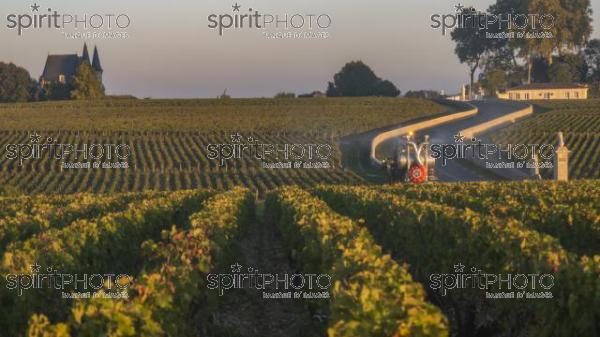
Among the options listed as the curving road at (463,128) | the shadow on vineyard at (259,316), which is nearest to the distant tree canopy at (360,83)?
the curving road at (463,128)

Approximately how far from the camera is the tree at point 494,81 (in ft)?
386

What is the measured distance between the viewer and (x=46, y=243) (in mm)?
10836

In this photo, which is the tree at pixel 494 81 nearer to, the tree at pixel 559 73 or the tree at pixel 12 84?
the tree at pixel 559 73

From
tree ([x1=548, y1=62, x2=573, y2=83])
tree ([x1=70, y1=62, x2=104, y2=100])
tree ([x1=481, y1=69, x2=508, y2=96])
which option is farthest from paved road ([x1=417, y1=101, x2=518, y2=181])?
tree ([x1=70, y1=62, x2=104, y2=100])

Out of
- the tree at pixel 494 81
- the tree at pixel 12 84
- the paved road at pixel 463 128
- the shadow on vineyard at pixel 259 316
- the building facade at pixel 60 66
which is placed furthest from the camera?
the building facade at pixel 60 66

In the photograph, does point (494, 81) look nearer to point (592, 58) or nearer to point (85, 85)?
point (592, 58)

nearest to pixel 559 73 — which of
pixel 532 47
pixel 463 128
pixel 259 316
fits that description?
pixel 532 47

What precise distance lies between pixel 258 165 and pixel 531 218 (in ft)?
124

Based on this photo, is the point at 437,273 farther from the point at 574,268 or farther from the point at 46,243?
the point at 46,243

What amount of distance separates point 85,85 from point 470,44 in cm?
5902

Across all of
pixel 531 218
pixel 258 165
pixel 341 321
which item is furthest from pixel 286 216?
pixel 258 165

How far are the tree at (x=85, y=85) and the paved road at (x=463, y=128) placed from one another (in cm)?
5057

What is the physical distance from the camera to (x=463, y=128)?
69.7 m

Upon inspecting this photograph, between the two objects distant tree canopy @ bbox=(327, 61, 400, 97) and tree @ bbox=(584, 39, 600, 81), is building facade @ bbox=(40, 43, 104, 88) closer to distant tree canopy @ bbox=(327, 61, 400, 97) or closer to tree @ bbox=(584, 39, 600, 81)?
distant tree canopy @ bbox=(327, 61, 400, 97)
